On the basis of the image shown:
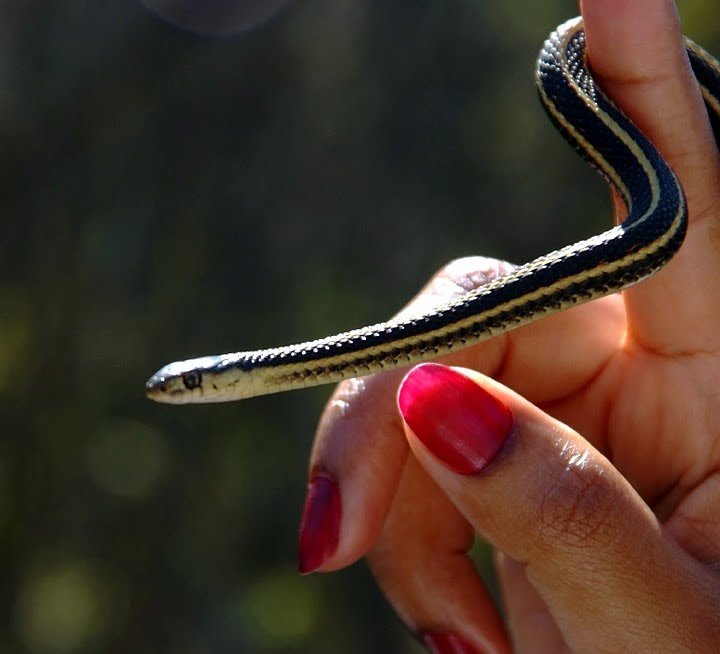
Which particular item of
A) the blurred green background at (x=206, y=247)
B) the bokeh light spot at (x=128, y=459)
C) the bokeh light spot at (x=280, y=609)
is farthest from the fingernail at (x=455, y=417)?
the bokeh light spot at (x=280, y=609)

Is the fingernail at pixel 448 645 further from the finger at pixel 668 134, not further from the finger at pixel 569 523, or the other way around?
the finger at pixel 668 134

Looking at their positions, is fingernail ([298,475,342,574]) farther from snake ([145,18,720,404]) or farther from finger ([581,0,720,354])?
finger ([581,0,720,354])

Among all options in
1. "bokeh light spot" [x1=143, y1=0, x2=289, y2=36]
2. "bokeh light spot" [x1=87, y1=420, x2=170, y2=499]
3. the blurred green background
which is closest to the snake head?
the blurred green background

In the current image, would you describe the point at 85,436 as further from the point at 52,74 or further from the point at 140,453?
the point at 52,74

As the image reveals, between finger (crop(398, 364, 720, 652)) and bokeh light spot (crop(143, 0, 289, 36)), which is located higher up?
bokeh light spot (crop(143, 0, 289, 36))

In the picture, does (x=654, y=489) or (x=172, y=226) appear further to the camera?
(x=172, y=226)

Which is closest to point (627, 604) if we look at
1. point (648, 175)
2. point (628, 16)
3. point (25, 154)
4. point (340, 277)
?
point (648, 175)

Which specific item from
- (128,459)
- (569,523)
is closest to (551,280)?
(569,523)
